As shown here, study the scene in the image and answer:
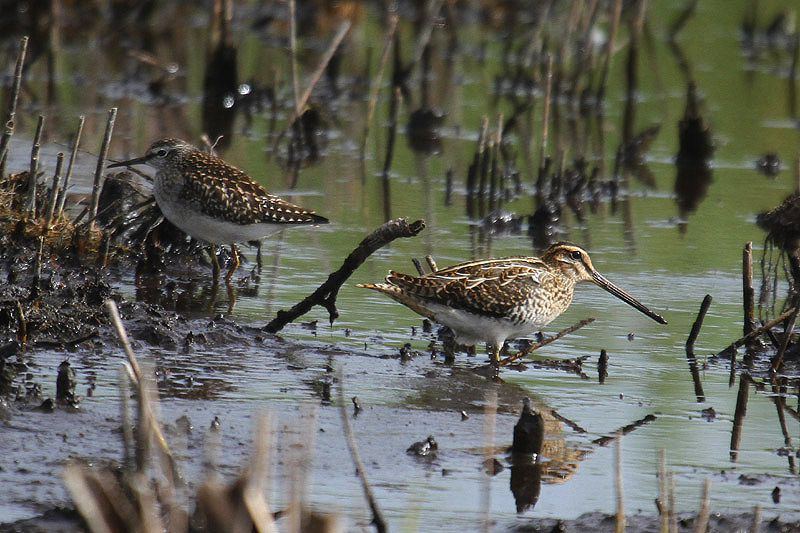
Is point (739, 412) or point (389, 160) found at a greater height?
point (389, 160)

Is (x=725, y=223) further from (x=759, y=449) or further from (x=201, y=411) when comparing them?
(x=201, y=411)

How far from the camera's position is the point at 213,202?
26.7 ft

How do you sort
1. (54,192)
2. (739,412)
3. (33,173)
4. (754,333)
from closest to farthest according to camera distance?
(739,412), (754,333), (33,173), (54,192)

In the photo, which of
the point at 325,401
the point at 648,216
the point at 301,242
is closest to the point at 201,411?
the point at 325,401

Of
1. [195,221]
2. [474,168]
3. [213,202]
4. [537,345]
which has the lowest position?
[537,345]

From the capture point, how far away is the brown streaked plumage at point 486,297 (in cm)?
682

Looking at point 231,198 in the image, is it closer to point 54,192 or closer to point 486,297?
point 54,192

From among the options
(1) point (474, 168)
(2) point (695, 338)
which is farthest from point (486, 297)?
(1) point (474, 168)

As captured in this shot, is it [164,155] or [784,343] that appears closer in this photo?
[784,343]

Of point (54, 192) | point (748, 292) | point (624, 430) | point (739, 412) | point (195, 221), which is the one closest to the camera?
point (624, 430)

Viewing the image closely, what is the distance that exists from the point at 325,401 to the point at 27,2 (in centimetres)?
1231

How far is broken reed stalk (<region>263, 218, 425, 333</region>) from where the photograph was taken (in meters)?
6.53

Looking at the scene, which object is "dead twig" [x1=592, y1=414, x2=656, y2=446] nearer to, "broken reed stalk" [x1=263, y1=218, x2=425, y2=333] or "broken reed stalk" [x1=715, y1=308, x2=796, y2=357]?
"broken reed stalk" [x1=715, y1=308, x2=796, y2=357]

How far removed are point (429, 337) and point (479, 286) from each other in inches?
27.6
